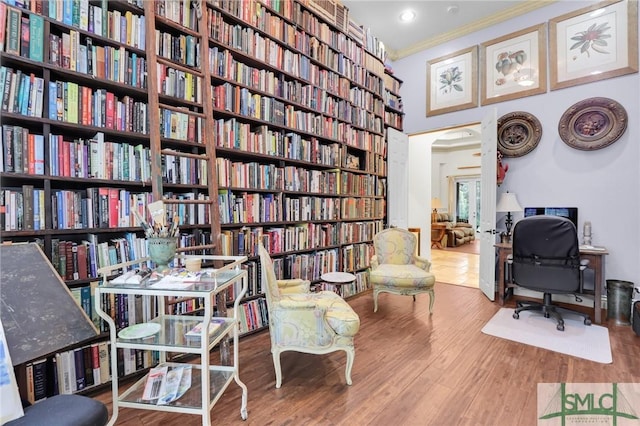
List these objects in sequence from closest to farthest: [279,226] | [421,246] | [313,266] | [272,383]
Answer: [272,383], [279,226], [313,266], [421,246]

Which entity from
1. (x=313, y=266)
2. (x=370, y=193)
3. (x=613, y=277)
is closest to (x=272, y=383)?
(x=313, y=266)

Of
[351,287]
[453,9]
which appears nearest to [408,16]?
[453,9]

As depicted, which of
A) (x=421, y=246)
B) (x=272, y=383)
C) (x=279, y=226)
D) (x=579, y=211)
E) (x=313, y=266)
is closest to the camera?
(x=272, y=383)

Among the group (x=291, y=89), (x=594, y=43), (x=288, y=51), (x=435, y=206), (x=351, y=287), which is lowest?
(x=351, y=287)

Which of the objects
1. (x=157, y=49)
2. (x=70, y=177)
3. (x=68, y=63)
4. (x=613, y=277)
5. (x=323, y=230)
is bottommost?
(x=613, y=277)

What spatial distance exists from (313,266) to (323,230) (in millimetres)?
437

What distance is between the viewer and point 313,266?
3162 millimetres

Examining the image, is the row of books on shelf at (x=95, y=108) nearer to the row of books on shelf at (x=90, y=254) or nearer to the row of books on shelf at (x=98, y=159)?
the row of books on shelf at (x=98, y=159)

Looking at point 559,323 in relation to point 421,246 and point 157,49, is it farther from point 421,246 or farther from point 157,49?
point 157,49

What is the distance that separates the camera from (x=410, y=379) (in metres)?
1.95

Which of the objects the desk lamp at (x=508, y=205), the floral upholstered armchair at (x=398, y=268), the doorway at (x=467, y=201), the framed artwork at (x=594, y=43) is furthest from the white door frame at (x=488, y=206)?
the doorway at (x=467, y=201)

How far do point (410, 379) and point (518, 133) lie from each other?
360 cm

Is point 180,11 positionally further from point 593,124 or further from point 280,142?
point 593,124

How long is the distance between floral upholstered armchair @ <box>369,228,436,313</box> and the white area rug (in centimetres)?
71
